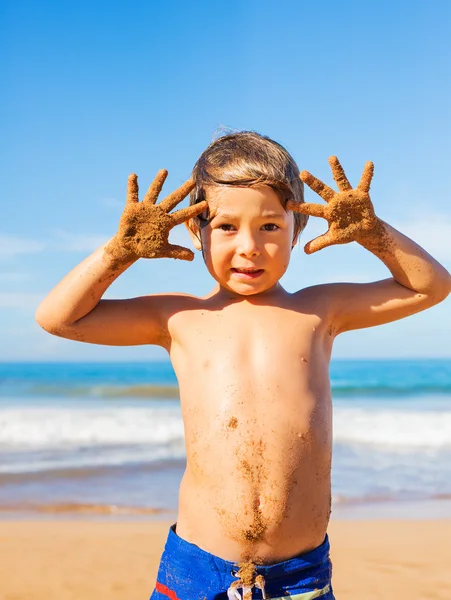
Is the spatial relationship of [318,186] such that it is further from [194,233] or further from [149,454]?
[149,454]

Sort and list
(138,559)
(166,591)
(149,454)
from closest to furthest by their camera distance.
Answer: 1. (166,591)
2. (138,559)
3. (149,454)

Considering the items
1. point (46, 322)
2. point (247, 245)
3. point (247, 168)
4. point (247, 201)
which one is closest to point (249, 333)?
point (247, 245)

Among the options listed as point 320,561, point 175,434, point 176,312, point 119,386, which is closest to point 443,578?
point 320,561

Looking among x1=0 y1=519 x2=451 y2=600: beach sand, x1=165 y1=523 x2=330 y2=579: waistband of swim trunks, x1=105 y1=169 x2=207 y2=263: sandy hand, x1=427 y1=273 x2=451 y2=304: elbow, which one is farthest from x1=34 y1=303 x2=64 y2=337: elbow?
x1=0 y1=519 x2=451 y2=600: beach sand

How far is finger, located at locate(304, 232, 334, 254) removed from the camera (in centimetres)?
235

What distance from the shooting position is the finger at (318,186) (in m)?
2.24

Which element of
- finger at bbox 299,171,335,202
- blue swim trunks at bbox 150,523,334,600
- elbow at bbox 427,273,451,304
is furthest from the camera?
elbow at bbox 427,273,451,304

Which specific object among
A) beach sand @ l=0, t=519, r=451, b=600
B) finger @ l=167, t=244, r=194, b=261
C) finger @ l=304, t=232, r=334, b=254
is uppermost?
finger @ l=304, t=232, r=334, b=254

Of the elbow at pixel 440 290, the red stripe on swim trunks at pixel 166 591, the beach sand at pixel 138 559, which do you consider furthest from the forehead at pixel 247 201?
the beach sand at pixel 138 559

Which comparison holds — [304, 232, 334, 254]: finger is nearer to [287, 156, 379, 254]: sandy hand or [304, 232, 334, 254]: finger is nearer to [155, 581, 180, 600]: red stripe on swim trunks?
[287, 156, 379, 254]: sandy hand

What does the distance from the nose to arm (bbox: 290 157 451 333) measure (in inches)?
7.4

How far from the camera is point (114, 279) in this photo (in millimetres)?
2406

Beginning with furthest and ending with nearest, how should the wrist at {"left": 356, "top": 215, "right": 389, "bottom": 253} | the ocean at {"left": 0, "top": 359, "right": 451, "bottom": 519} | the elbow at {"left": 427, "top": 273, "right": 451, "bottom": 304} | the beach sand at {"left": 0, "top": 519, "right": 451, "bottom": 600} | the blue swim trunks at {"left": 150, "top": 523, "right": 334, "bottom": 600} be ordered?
the ocean at {"left": 0, "top": 359, "right": 451, "bottom": 519}
the beach sand at {"left": 0, "top": 519, "right": 451, "bottom": 600}
the elbow at {"left": 427, "top": 273, "right": 451, "bottom": 304}
the wrist at {"left": 356, "top": 215, "right": 389, "bottom": 253}
the blue swim trunks at {"left": 150, "top": 523, "right": 334, "bottom": 600}

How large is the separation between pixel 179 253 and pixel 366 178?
677 mm
